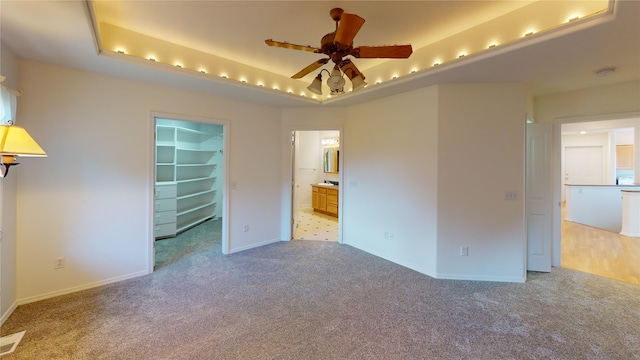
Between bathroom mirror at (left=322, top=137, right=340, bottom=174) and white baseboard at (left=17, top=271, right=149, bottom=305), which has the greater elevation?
bathroom mirror at (left=322, top=137, right=340, bottom=174)

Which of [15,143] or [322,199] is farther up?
[15,143]

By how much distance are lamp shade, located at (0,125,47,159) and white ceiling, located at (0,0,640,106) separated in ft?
2.79

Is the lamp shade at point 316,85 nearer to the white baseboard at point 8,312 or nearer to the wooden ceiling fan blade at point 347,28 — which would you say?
the wooden ceiling fan blade at point 347,28

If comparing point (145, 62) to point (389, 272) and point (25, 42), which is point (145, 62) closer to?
point (25, 42)

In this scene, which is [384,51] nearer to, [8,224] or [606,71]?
[606,71]

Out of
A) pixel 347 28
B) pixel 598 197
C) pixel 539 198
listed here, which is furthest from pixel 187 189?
pixel 598 197

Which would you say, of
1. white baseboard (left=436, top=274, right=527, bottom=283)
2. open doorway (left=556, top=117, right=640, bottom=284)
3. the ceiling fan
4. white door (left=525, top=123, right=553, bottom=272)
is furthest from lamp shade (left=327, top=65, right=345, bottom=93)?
open doorway (left=556, top=117, right=640, bottom=284)

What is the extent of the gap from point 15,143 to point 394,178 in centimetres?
390

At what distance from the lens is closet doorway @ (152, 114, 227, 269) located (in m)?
4.38

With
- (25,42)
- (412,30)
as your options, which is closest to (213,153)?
(25,42)

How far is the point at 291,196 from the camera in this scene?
4.85 metres

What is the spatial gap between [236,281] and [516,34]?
401 centimetres

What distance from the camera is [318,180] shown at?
8.34 metres

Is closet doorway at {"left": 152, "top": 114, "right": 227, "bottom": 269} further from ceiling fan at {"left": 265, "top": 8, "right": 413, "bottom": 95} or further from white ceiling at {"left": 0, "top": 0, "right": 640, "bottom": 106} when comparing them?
ceiling fan at {"left": 265, "top": 8, "right": 413, "bottom": 95}
